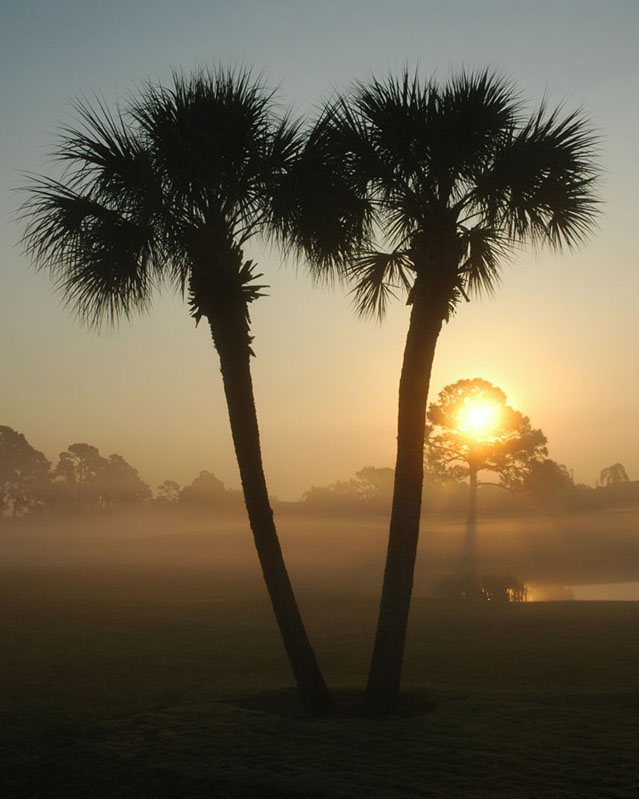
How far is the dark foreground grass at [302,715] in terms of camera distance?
8.78 meters

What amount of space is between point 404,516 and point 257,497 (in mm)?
2226

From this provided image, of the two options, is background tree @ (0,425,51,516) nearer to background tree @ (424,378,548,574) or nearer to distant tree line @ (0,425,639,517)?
distant tree line @ (0,425,639,517)

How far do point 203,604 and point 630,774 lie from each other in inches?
867

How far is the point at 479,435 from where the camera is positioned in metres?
68.9

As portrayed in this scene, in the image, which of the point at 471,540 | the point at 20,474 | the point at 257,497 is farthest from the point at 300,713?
the point at 20,474

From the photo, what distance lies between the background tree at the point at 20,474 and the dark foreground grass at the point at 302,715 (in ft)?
332

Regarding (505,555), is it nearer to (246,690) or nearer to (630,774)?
(246,690)

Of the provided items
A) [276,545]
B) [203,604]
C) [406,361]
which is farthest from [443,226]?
[203,604]

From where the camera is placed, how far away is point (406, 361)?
41.7ft

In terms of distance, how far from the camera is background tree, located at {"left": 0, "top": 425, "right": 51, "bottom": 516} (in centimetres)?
11962

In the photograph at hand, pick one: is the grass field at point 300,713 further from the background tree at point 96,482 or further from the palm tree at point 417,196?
the background tree at point 96,482

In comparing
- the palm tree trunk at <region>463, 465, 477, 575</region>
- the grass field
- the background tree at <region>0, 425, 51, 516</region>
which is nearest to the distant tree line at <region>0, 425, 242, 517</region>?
the background tree at <region>0, 425, 51, 516</region>

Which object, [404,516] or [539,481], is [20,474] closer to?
[539,481]

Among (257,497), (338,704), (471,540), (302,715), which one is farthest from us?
(471,540)
